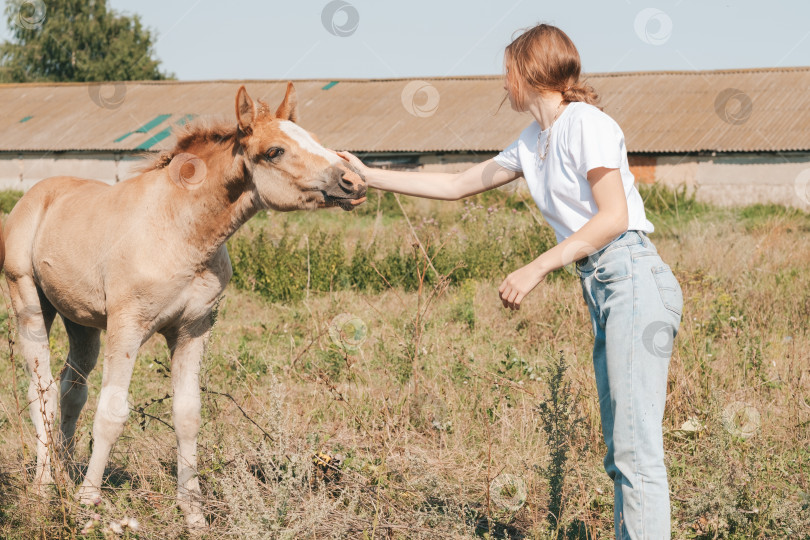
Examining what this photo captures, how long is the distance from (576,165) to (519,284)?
0.51 m

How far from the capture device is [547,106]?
3059 millimetres

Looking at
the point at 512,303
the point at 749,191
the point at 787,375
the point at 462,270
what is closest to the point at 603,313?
the point at 512,303

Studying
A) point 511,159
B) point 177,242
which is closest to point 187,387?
point 177,242

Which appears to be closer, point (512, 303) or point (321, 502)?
point (512, 303)

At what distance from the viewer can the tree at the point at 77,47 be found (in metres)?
54.5

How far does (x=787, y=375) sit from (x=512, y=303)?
359cm

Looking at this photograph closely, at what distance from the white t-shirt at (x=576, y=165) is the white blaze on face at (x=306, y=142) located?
1026 millimetres

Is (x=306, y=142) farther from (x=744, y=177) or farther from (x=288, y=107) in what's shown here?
(x=744, y=177)

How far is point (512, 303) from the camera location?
2.76 metres

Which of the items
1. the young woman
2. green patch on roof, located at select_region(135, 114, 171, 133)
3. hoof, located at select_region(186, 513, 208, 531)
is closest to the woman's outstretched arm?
the young woman

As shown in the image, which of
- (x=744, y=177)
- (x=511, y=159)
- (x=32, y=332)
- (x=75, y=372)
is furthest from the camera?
(x=744, y=177)

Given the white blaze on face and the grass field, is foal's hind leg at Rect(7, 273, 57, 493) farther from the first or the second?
the white blaze on face

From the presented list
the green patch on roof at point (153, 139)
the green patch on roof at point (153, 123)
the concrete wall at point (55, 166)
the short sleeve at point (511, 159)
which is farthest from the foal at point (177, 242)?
the green patch on roof at point (153, 123)

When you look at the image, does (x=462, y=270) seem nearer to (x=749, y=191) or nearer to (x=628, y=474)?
(x=628, y=474)
